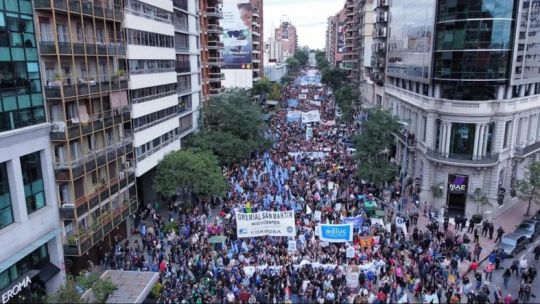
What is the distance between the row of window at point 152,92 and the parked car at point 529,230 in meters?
29.3

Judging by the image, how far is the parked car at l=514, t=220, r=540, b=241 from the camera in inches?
1239

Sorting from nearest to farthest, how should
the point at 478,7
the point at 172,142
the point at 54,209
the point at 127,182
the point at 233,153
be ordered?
the point at 54,209 → the point at 127,182 → the point at 478,7 → the point at 172,142 → the point at 233,153

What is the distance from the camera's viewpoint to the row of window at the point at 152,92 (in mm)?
34022

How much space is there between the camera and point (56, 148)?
81.6ft

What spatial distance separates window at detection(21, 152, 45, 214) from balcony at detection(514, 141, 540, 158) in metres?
38.5

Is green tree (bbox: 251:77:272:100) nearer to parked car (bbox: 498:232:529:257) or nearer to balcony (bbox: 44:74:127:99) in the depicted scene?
balcony (bbox: 44:74:127:99)

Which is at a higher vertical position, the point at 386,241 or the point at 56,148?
the point at 56,148

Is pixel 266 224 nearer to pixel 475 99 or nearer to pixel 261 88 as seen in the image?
pixel 475 99

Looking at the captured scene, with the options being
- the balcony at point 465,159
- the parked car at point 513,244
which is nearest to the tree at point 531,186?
the balcony at point 465,159

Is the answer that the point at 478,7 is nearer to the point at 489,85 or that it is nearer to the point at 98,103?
the point at 489,85

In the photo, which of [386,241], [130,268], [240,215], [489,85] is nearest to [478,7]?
[489,85]

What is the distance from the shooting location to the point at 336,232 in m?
27.9

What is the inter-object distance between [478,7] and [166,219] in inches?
1202

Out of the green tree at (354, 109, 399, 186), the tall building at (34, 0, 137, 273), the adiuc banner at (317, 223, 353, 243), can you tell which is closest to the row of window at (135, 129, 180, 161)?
the tall building at (34, 0, 137, 273)
